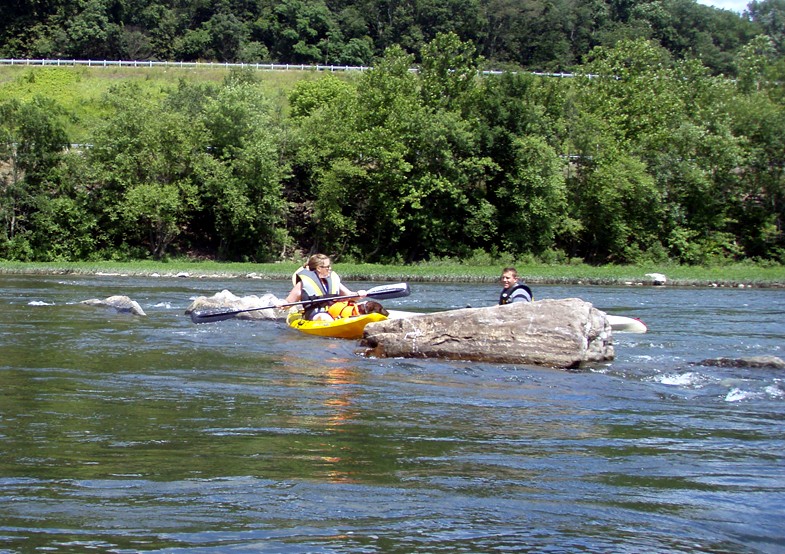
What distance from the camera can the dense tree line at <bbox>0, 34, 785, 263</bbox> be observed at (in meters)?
39.0

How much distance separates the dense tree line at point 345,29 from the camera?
75188 millimetres

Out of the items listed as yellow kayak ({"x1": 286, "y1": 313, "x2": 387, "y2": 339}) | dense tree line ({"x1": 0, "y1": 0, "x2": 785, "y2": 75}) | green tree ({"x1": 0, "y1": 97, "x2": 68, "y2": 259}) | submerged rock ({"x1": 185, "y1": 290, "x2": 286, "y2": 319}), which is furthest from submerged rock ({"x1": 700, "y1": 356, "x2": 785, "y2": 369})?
dense tree line ({"x1": 0, "y1": 0, "x2": 785, "y2": 75})

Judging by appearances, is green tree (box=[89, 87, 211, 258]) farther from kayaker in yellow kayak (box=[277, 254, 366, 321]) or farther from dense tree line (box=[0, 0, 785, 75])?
dense tree line (box=[0, 0, 785, 75])

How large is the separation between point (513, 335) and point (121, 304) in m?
9.61

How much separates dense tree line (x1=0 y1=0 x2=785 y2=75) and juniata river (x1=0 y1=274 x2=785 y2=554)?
67.8 metres

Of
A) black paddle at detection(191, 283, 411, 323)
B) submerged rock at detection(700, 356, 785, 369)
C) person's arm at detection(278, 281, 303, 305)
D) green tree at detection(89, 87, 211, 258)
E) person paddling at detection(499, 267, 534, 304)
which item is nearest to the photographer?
submerged rock at detection(700, 356, 785, 369)

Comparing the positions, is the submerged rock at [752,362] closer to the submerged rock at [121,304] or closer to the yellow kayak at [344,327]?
the yellow kayak at [344,327]

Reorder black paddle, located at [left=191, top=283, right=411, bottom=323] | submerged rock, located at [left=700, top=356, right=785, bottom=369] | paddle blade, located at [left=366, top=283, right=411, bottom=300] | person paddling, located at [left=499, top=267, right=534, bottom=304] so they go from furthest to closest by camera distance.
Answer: paddle blade, located at [left=366, top=283, right=411, bottom=300]
black paddle, located at [left=191, top=283, right=411, bottom=323]
person paddling, located at [left=499, top=267, right=534, bottom=304]
submerged rock, located at [left=700, top=356, right=785, bottom=369]

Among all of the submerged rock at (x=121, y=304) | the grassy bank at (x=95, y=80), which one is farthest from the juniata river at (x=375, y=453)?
the grassy bank at (x=95, y=80)

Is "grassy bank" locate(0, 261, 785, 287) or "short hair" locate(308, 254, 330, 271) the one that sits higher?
"short hair" locate(308, 254, 330, 271)

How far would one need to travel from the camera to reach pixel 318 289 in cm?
1505

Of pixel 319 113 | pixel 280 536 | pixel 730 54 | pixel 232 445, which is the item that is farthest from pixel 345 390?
pixel 730 54

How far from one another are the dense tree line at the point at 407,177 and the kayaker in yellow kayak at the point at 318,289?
24.1 m

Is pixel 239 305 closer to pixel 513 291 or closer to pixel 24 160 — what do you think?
pixel 513 291
